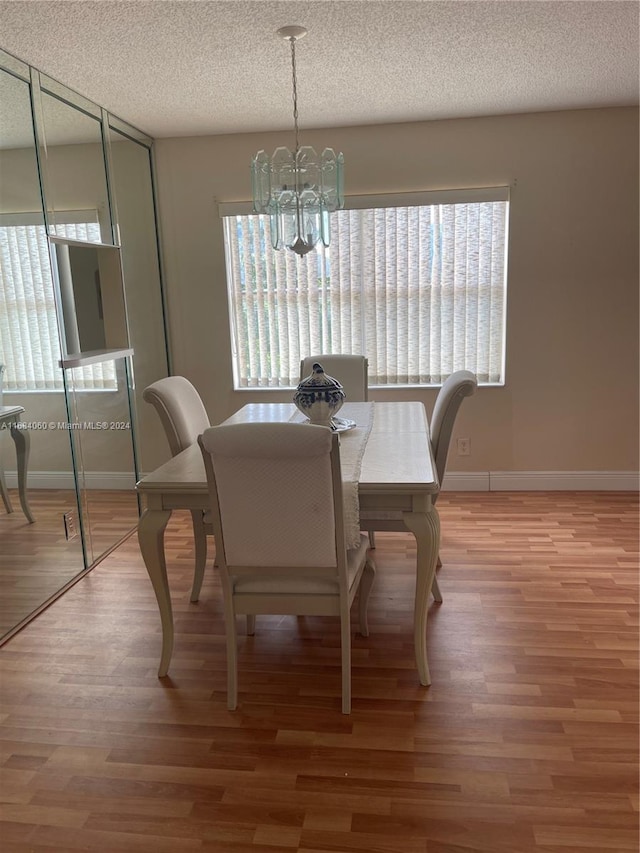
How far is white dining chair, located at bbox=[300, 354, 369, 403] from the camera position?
3729 millimetres

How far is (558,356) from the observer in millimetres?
4219

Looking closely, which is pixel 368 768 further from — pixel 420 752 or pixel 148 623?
pixel 148 623

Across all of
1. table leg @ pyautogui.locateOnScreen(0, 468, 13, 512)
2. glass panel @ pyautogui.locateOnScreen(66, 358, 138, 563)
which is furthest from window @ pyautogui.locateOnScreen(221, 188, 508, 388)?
table leg @ pyautogui.locateOnScreen(0, 468, 13, 512)

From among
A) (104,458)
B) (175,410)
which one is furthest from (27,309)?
(104,458)

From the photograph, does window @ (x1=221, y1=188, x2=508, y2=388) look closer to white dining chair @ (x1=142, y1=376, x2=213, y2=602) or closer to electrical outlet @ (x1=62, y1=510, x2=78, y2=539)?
white dining chair @ (x1=142, y1=376, x2=213, y2=602)

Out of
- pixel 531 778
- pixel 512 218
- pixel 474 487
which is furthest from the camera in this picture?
pixel 474 487

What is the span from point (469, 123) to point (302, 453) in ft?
10.1

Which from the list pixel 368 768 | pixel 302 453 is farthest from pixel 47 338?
pixel 368 768

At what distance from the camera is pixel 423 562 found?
7.18ft

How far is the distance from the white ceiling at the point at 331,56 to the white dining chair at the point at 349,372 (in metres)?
1.43

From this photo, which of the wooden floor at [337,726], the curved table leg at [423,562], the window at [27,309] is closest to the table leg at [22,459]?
the window at [27,309]

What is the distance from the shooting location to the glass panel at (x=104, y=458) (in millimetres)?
3307

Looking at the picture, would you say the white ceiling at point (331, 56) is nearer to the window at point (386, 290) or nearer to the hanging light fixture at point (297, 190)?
the hanging light fixture at point (297, 190)

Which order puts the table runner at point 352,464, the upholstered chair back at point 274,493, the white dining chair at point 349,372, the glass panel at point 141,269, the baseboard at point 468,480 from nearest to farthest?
the upholstered chair back at point 274,493 → the table runner at point 352,464 → the white dining chair at point 349,372 → the glass panel at point 141,269 → the baseboard at point 468,480
